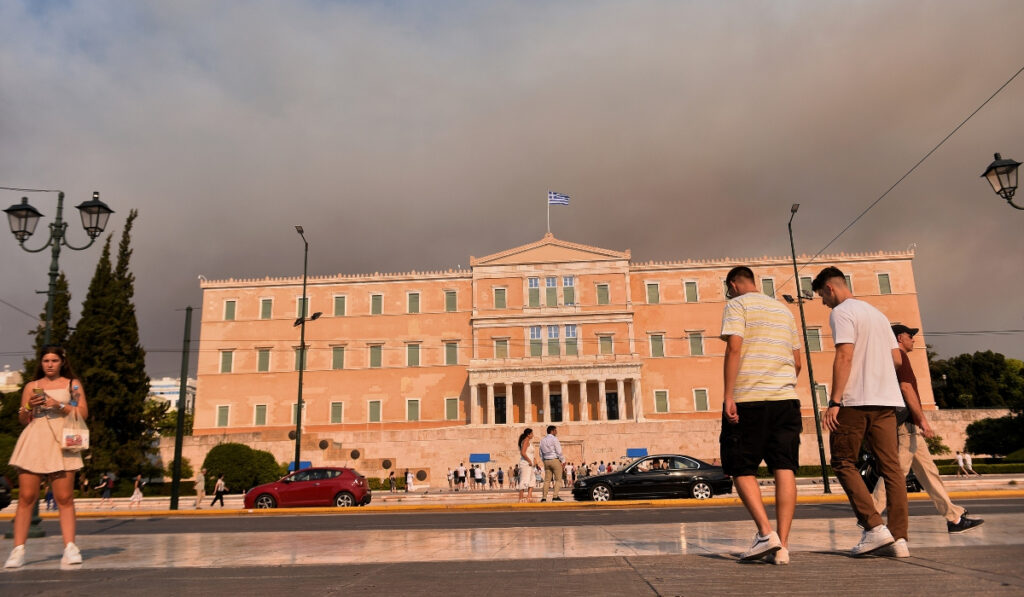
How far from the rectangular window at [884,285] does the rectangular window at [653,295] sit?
16849 millimetres

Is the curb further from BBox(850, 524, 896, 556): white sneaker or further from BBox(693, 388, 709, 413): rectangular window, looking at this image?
BBox(693, 388, 709, 413): rectangular window

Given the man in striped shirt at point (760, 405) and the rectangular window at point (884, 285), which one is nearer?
the man in striped shirt at point (760, 405)

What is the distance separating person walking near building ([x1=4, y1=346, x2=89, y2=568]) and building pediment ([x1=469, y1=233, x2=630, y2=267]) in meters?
48.7

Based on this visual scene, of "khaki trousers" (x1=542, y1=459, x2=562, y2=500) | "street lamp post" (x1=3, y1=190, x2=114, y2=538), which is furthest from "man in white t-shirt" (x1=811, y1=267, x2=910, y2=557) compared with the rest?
"street lamp post" (x1=3, y1=190, x2=114, y2=538)

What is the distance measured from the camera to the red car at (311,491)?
1975 centimetres

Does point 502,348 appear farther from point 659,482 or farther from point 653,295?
point 659,482

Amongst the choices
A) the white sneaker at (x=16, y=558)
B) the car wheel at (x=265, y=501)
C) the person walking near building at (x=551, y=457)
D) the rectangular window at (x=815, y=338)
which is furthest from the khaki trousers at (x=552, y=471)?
the rectangular window at (x=815, y=338)

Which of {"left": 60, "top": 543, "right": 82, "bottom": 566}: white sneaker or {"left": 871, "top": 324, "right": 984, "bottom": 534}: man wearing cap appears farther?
{"left": 871, "top": 324, "right": 984, "bottom": 534}: man wearing cap

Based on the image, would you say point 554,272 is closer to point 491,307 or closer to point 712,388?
point 491,307

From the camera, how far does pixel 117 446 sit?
3506 cm

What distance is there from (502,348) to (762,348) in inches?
1906

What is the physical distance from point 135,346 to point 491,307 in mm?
25368

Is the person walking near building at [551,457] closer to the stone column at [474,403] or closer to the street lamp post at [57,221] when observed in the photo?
the street lamp post at [57,221]

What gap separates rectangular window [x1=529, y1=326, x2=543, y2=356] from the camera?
2069 inches
